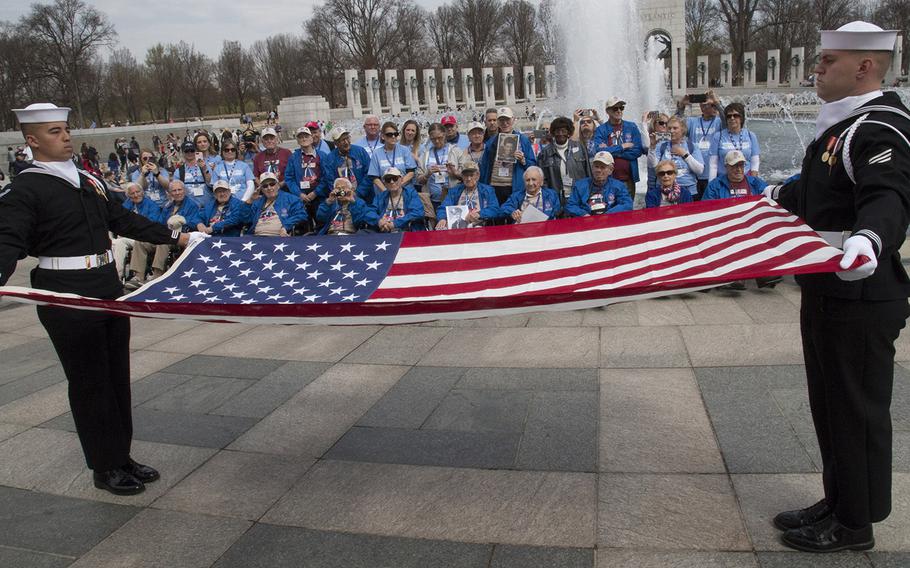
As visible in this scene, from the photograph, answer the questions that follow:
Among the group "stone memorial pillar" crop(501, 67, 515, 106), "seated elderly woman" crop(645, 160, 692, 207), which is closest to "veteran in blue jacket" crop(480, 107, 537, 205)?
"seated elderly woman" crop(645, 160, 692, 207)

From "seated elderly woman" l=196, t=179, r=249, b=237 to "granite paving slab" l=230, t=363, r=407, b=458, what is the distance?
11.3 feet

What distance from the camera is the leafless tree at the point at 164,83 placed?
83875 mm

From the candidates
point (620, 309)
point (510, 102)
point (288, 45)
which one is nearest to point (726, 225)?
point (620, 309)

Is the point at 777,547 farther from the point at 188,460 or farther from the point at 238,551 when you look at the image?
the point at 188,460

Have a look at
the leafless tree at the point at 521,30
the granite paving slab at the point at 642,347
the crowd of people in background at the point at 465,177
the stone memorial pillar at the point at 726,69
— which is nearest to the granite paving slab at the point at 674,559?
the granite paving slab at the point at 642,347

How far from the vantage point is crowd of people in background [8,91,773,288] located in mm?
7533

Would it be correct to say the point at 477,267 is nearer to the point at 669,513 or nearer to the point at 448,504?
the point at 448,504

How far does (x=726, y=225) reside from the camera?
402 cm

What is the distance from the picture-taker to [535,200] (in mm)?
7441

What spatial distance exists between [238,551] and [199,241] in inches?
85.9

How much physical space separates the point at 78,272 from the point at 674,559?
11.5ft

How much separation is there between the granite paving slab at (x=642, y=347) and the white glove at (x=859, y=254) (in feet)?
9.72

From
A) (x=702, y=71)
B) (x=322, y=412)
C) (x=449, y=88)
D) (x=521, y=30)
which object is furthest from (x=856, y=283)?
(x=521, y=30)

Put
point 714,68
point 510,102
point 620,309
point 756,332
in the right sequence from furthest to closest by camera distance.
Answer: point 714,68
point 510,102
point 620,309
point 756,332
